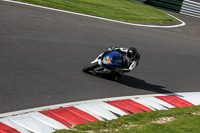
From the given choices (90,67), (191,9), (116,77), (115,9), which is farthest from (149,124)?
(191,9)

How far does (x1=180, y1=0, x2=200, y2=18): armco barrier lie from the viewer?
2530 cm

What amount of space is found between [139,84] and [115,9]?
1181cm

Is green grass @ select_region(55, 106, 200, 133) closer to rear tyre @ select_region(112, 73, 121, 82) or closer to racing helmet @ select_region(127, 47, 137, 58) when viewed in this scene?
racing helmet @ select_region(127, 47, 137, 58)

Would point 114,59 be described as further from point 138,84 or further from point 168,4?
point 168,4

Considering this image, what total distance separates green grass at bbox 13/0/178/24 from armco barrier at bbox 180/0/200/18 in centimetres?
239

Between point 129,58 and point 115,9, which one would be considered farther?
point 115,9

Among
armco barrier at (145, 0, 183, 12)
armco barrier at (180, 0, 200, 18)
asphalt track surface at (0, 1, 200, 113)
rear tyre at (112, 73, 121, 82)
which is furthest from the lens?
armco barrier at (145, 0, 183, 12)

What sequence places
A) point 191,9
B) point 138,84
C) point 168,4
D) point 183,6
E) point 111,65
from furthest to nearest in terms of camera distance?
point 168,4
point 183,6
point 191,9
point 138,84
point 111,65

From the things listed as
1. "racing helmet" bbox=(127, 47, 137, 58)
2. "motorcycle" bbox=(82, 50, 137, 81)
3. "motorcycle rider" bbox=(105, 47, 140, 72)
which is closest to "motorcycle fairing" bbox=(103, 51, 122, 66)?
"motorcycle" bbox=(82, 50, 137, 81)

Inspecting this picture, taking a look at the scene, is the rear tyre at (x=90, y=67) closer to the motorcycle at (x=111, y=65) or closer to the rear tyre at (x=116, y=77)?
the motorcycle at (x=111, y=65)

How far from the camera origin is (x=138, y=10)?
2283 cm

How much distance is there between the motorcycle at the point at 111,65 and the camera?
378 inches

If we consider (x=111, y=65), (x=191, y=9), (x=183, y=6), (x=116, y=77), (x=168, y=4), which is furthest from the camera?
(x=168, y=4)

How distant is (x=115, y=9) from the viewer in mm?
21250
